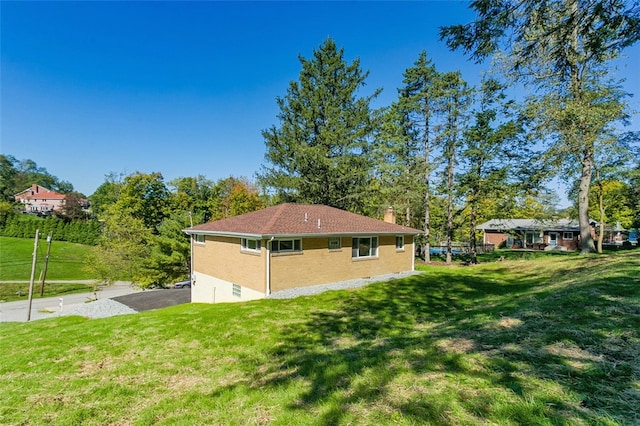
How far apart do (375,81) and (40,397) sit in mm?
28369

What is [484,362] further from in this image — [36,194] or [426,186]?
[36,194]

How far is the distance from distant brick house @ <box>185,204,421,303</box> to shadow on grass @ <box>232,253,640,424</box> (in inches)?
204

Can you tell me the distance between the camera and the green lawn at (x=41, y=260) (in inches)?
1394

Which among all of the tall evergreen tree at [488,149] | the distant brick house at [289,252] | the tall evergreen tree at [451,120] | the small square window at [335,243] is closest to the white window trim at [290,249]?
the distant brick house at [289,252]

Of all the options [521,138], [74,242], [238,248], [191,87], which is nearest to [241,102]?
[191,87]

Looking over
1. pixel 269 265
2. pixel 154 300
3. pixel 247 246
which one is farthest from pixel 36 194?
pixel 269 265

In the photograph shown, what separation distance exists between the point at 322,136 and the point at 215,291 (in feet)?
47.9

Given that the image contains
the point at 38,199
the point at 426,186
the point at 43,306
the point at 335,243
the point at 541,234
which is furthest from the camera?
the point at 38,199

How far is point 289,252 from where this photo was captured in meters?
12.5

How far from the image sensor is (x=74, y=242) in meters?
49.4

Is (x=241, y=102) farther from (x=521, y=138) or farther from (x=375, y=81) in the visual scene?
(x=521, y=138)

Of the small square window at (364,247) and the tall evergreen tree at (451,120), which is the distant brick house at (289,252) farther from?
the tall evergreen tree at (451,120)

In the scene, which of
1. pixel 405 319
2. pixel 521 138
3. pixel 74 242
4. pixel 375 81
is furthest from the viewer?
pixel 74 242

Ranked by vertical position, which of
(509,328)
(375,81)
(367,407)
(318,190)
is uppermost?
(375,81)
